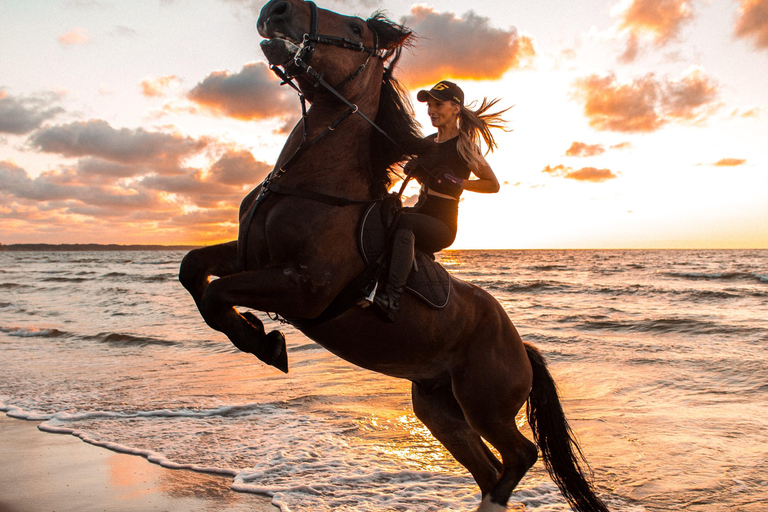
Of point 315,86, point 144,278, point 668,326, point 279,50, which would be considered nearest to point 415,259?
point 315,86

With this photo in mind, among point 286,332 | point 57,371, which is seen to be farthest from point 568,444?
point 286,332

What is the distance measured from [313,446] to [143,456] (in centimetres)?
167

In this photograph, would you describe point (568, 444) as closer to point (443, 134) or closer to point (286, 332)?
point (443, 134)

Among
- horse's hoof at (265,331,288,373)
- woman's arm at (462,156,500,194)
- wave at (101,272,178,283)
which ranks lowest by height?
wave at (101,272,178,283)

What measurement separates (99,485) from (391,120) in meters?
3.88

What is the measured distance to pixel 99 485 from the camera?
4.62 metres

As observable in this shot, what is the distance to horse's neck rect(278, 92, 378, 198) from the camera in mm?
3451

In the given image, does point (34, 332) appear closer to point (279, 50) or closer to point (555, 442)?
point (279, 50)

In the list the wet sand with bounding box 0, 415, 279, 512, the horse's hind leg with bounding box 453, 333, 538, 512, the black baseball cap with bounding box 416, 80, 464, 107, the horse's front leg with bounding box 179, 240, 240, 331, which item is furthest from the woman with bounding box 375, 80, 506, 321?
the wet sand with bounding box 0, 415, 279, 512

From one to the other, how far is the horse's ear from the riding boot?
1402 mm

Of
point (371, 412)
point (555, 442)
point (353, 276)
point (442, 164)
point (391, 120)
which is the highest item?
point (391, 120)

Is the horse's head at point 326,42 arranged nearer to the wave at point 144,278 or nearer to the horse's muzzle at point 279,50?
the horse's muzzle at point 279,50

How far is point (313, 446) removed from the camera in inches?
223

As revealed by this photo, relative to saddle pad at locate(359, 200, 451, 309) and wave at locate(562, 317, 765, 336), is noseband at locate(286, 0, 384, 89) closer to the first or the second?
saddle pad at locate(359, 200, 451, 309)
